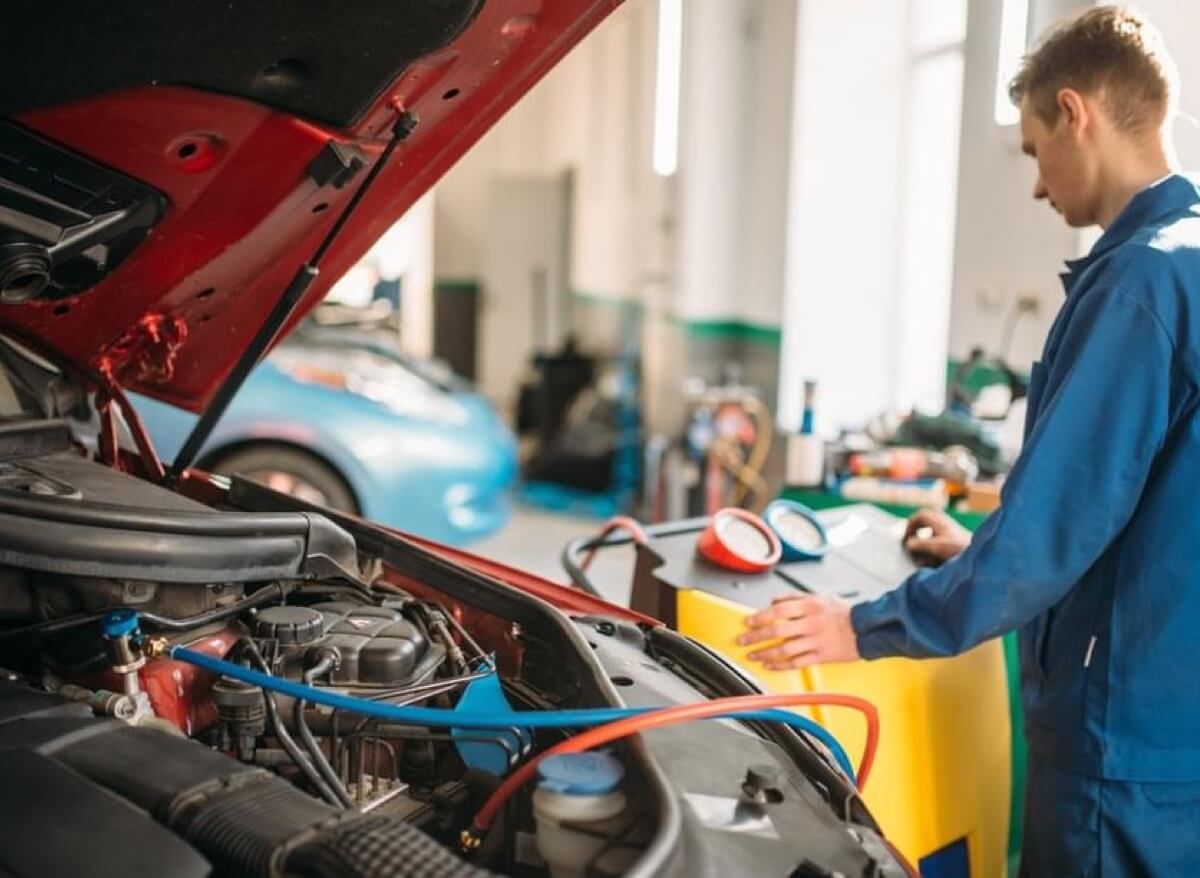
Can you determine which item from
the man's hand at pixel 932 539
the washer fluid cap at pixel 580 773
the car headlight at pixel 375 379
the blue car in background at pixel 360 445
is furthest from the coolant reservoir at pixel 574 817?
the car headlight at pixel 375 379

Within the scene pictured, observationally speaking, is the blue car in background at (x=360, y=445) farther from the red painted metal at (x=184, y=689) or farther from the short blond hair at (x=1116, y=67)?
the short blond hair at (x=1116, y=67)

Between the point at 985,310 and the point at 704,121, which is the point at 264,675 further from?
the point at 704,121

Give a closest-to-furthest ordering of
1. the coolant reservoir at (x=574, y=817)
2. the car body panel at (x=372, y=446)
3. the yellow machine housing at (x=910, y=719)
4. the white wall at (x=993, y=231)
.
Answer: the coolant reservoir at (x=574, y=817) < the yellow machine housing at (x=910, y=719) < the white wall at (x=993, y=231) < the car body panel at (x=372, y=446)

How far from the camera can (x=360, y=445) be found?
4.28m

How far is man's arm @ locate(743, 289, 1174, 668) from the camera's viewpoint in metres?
1.43

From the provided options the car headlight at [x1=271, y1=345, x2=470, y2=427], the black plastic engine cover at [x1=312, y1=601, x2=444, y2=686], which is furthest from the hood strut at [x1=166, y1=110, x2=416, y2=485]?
the car headlight at [x1=271, y1=345, x2=470, y2=427]

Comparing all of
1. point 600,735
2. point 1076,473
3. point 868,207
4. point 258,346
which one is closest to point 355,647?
point 600,735

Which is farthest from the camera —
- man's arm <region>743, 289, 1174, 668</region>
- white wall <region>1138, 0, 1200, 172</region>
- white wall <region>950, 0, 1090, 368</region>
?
white wall <region>950, 0, 1090, 368</region>

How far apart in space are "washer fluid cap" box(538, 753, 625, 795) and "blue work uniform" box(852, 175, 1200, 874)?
65 cm

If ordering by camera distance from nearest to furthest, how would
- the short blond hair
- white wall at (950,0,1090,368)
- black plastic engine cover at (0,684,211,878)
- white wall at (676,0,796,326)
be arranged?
black plastic engine cover at (0,684,211,878)
the short blond hair
white wall at (950,0,1090,368)
white wall at (676,0,796,326)

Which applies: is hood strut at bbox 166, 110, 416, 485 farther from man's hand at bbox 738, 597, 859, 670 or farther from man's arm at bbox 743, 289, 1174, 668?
man's arm at bbox 743, 289, 1174, 668

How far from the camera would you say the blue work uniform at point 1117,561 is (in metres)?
1.44

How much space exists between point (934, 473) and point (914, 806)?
1.28 metres

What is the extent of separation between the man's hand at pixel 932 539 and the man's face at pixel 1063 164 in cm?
59
